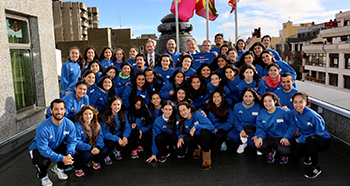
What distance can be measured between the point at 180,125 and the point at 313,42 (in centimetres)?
3999

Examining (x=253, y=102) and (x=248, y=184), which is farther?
(x=253, y=102)

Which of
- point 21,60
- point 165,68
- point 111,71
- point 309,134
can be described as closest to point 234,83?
point 165,68

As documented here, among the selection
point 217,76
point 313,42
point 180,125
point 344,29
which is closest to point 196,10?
point 217,76

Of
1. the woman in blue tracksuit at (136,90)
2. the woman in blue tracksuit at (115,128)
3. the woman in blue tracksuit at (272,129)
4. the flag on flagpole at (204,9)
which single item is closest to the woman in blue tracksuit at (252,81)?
the woman in blue tracksuit at (272,129)

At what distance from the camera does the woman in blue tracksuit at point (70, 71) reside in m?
6.00

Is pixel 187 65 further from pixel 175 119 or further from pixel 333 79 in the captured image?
pixel 333 79

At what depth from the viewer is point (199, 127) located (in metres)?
4.61

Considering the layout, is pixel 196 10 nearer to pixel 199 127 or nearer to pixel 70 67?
pixel 70 67

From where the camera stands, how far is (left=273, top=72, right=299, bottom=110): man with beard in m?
4.91

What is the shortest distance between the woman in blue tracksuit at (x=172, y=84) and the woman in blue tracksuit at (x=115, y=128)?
119 cm

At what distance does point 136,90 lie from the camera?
5.65 metres

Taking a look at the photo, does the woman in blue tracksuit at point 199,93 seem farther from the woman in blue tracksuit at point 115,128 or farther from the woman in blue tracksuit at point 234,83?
the woman in blue tracksuit at point 115,128

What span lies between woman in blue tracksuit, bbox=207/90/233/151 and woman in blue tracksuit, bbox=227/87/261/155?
108 mm

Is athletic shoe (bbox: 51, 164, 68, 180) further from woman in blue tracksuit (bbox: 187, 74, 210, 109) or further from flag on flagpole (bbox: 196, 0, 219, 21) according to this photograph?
flag on flagpole (bbox: 196, 0, 219, 21)
